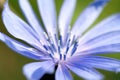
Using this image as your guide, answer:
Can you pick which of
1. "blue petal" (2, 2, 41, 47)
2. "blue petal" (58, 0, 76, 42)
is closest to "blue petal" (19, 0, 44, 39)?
"blue petal" (2, 2, 41, 47)

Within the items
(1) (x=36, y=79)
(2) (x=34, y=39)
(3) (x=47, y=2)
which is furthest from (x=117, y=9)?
(1) (x=36, y=79)

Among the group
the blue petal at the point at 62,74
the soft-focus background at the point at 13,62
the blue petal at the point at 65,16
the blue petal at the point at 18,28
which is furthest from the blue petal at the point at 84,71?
the soft-focus background at the point at 13,62

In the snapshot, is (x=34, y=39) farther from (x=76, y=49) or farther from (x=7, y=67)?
(x=7, y=67)

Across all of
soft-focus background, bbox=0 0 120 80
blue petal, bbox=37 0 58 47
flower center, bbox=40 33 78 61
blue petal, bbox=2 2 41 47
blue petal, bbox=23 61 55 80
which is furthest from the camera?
soft-focus background, bbox=0 0 120 80

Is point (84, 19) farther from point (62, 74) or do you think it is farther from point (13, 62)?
point (13, 62)

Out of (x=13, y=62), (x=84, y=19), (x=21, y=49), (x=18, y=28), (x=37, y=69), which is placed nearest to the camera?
(x=37, y=69)

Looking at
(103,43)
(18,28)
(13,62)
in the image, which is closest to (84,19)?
(103,43)

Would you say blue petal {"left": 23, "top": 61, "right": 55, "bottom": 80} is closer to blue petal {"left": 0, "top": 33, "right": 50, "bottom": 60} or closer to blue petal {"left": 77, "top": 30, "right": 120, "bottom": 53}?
blue petal {"left": 0, "top": 33, "right": 50, "bottom": 60}
